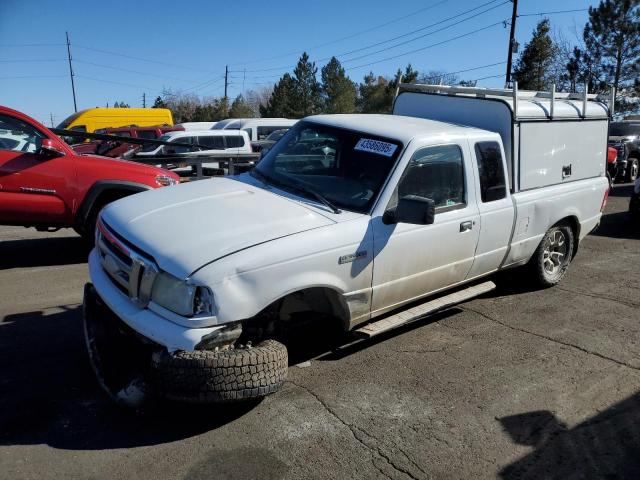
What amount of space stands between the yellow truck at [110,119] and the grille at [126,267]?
2357 cm

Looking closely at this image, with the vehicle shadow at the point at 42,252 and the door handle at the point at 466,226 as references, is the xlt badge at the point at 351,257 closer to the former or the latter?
the door handle at the point at 466,226

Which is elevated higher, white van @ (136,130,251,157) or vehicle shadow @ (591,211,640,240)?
white van @ (136,130,251,157)

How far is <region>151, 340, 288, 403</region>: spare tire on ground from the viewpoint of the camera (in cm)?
304

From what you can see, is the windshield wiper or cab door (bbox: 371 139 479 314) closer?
cab door (bbox: 371 139 479 314)

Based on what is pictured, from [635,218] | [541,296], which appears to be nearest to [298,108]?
[635,218]

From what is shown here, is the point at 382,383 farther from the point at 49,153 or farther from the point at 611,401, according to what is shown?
the point at 49,153

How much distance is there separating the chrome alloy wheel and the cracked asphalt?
33.6 inches

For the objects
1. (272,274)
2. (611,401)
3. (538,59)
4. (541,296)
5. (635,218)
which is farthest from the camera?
(538,59)

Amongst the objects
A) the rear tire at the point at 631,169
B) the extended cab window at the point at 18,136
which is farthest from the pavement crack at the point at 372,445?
the rear tire at the point at 631,169

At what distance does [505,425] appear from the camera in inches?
136

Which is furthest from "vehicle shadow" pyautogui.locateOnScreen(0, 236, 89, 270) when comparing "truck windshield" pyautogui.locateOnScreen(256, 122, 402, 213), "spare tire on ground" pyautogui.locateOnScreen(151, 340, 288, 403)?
"spare tire on ground" pyautogui.locateOnScreen(151, 340, 288, 403)

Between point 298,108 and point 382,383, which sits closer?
point 382,383

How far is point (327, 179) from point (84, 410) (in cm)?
237

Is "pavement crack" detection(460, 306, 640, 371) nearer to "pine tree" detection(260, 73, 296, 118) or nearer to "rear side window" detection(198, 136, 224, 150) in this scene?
"rear side window" detection(198, 136, 224, 150)
